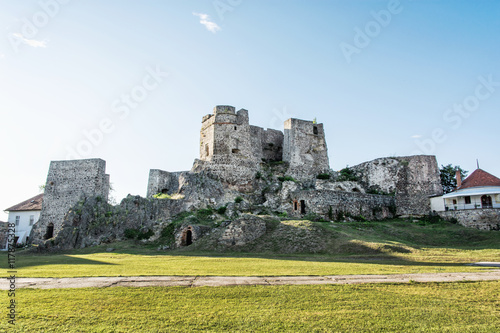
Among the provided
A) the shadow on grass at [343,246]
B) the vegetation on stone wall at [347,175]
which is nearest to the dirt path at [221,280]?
the shadow on grass at [343,246]

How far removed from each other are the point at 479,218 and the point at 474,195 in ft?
9.91

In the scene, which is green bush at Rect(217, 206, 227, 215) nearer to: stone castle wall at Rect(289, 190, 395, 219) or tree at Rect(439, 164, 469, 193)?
stone castle wall at Rect(289, 190, 395, 219)

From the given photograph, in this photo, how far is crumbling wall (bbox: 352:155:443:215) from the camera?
32750 mm

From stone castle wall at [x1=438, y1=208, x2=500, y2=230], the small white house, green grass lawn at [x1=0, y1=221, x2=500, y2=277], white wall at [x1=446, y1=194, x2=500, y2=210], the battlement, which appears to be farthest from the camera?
the small white house

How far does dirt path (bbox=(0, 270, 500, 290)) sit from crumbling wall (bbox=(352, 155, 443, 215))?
23.8 m

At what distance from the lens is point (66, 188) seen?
1217 inches

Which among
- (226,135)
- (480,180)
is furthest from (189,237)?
(480,180)

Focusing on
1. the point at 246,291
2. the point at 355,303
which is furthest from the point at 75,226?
the point at 355,303

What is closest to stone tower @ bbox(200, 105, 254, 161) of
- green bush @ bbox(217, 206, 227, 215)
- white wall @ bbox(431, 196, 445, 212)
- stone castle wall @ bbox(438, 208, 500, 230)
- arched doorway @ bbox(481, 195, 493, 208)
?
green bush @ bbox(217, 206, 227, 215)

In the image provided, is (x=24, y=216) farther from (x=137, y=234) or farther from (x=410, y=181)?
(x=410, y=181)

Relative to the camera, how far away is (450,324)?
240 inches

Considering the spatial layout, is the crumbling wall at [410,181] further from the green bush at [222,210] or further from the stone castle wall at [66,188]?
the stone castle wall at [66,188]

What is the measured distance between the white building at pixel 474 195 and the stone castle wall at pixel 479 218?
1.42 meters

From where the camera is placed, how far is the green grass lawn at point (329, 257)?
1144 centimetres
